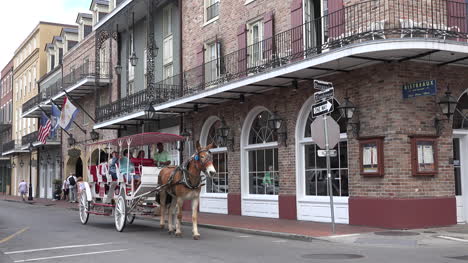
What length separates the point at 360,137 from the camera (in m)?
13.5

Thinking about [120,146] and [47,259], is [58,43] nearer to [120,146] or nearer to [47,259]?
[120,146]

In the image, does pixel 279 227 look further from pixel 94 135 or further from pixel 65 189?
pixel 65 189

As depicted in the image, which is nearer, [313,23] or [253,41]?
[313,23]

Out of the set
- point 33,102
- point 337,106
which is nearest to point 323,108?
point 337,106

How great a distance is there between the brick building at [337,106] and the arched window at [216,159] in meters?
0.06

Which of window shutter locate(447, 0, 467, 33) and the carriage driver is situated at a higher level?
window shutter locate(447, 0, 467, 33)

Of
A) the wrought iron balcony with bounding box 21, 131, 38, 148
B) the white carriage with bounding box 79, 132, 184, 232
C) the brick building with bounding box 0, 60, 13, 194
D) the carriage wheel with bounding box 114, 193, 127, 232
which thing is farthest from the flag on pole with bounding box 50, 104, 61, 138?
the brick building with bounding box 0, 60, 13, 194

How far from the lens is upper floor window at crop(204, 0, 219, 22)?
67.7 feet

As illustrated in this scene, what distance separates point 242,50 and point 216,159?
14.4ft

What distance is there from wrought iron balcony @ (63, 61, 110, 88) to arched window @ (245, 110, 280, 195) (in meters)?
14.2

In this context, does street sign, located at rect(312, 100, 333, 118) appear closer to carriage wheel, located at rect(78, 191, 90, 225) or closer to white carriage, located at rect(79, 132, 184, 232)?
white carriage, located at rect(79, 132, 184, 232)

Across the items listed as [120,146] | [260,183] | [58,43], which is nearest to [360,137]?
[260,183]

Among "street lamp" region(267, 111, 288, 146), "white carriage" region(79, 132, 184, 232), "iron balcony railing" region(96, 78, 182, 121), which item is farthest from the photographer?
"iron balcony railing" region(96, 78, 182, 121)

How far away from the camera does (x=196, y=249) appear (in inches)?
400
